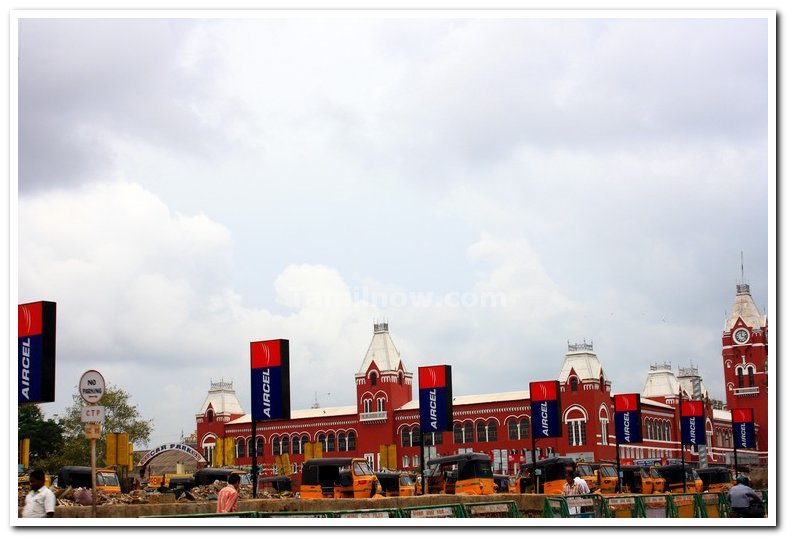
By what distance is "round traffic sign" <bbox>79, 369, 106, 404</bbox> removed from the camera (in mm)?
14953

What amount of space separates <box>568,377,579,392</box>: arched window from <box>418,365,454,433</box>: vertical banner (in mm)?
39531

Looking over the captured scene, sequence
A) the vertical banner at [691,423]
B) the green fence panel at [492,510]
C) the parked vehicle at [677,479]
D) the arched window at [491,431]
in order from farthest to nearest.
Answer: the arched window at [491,431]
the vertical banner at [691,423]
the parked vehicle at [677,479]
the green fence panel at [492,510]

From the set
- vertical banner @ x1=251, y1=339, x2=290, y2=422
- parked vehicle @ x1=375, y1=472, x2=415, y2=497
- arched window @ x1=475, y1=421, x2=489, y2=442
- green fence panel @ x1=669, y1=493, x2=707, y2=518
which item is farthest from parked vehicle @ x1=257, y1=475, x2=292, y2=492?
arched window @ x1=475, y1=421, x2=489, y2=442

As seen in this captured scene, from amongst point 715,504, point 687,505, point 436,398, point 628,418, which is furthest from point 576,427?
point 687,505

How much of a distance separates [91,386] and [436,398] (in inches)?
839

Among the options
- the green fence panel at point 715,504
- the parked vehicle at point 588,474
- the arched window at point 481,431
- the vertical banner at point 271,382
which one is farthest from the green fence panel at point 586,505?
the arched window at point 481,431

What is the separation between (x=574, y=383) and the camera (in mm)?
73188

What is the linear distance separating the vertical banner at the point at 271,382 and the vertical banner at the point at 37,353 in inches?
320

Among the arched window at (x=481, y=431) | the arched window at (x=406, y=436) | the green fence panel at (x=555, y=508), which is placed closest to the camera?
the green fence panel at (x=555, y=508)

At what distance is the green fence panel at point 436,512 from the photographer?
1510 centimetres

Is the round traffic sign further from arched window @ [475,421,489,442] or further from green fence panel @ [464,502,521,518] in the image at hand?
arched window @ [475,421,489,442]

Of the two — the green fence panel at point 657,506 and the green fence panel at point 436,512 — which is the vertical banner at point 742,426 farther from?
the green fence panel at point 436,512

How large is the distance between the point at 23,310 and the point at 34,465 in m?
59.6
